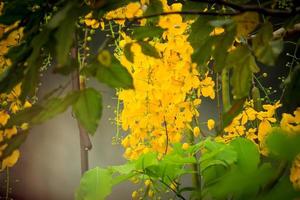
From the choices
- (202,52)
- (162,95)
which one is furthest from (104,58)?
(162,95)

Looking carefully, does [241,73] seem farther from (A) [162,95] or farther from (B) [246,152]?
(A) [162,95]

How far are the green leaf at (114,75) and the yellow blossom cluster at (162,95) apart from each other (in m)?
0.57

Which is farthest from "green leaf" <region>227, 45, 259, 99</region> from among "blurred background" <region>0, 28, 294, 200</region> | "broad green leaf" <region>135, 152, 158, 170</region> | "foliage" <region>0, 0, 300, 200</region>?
"blurred background" <region>0, 28, 294, 200</region>

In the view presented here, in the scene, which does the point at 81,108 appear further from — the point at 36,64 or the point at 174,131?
the point at 174,131

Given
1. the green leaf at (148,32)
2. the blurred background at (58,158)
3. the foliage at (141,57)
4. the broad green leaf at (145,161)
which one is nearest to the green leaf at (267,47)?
the foliage at (141,57)

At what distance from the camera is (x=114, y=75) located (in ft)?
1.12

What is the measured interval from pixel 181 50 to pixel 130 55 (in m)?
0.60

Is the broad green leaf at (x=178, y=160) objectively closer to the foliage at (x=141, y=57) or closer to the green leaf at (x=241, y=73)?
the foliage at (x=141, y=57)

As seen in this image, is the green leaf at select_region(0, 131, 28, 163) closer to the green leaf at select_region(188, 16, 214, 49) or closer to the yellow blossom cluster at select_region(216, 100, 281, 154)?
the green leaf at select_region(188, 16, 214, 49)

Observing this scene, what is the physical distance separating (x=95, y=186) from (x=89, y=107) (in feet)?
1.99

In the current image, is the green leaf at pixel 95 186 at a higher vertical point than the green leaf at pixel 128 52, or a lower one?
lower

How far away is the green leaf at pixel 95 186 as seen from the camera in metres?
0.90

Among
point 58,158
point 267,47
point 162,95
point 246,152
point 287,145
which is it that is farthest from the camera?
point 58,158

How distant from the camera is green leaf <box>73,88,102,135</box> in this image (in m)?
0.34
